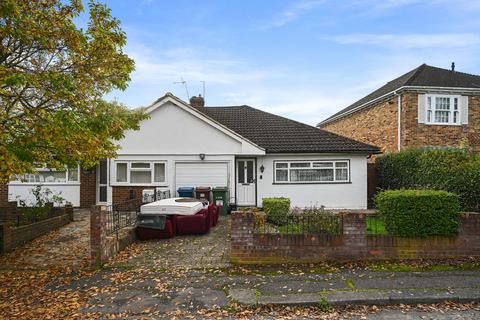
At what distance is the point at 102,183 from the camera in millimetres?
16188

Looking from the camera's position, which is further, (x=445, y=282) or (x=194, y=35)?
(x=194, y=35)

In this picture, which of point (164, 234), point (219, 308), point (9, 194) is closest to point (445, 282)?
point (219, 308)

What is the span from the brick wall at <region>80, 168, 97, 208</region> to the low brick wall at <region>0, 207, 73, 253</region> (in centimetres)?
348

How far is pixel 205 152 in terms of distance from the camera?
15375 mm

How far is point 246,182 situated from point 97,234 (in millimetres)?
9126

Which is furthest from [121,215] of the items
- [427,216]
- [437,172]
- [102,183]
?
[437,172]

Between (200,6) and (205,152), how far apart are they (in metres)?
6.66

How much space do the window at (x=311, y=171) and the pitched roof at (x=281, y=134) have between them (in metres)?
0.66

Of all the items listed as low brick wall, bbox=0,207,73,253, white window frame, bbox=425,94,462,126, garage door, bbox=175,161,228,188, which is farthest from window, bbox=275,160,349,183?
low brick wall, bbox=0,207,73,253

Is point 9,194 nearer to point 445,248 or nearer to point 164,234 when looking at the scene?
point 164,234

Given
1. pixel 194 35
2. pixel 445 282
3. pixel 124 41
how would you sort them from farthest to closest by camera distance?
pixel 194 35 < pixel 124 41 < pixel 445 282

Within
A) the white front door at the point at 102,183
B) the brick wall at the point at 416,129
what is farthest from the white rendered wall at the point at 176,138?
the brick wall at the point at 416,129

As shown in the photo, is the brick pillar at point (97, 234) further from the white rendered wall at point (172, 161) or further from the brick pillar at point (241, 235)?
the white rendered wall at point (172, 161)

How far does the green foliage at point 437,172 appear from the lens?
8688 millimetres
